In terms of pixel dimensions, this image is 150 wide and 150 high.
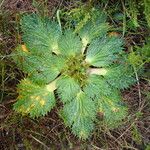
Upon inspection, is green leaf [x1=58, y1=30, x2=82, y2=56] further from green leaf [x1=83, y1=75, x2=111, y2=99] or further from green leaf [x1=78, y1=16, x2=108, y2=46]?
green leaf [x1=83, y1=75, x2=111, y2=99]

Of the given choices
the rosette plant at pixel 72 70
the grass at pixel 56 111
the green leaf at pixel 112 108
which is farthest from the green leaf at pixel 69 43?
the green leaf at pixel 112 108

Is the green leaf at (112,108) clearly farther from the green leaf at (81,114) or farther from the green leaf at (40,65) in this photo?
the green leaf at (40,65)

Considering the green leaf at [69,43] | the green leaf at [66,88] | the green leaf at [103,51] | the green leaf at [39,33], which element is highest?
the green leaf at [39,33]

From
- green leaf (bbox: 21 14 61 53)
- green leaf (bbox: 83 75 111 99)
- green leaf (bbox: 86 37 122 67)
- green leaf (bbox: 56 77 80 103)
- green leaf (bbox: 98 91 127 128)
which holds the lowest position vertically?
green leaf (bbox: 98 91 127 128)

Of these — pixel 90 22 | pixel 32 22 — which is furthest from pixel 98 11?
pixel 32 22

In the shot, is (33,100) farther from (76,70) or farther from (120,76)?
(120,76)

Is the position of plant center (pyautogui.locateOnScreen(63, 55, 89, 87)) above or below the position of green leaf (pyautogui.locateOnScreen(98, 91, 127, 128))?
above

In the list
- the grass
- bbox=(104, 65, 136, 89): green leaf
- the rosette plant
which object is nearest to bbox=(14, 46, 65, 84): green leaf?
the rosette plant
